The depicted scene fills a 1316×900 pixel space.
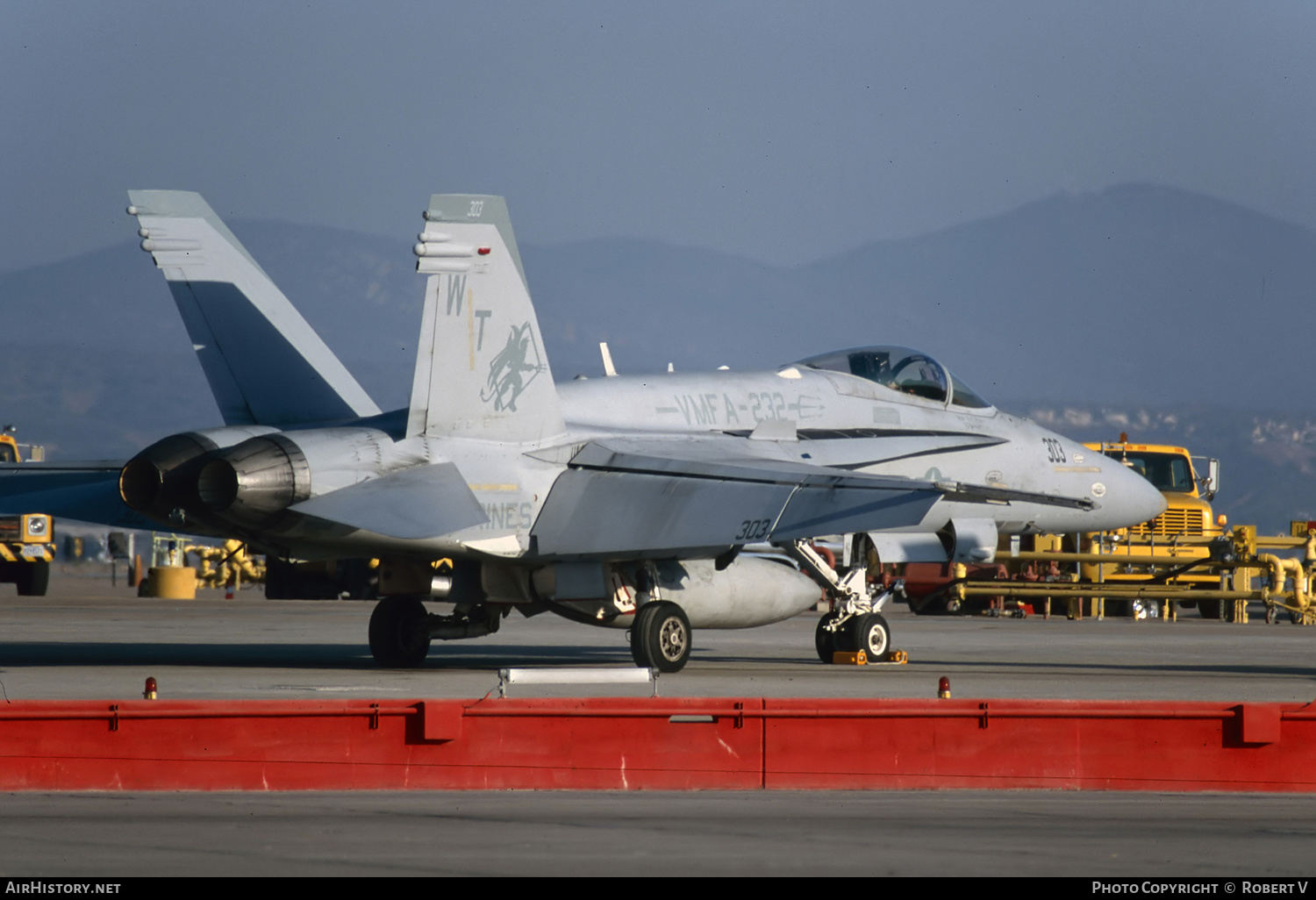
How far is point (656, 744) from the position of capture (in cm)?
898

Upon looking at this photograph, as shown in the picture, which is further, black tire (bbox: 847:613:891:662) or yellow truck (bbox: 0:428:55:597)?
yellow truck (bbox: 0:428:55:597)

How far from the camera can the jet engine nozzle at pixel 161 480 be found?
13266 millimetres

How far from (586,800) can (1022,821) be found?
2.11 m

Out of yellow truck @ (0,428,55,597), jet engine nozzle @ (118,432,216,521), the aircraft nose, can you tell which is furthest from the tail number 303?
yellow truck @ (0,428,55,597)

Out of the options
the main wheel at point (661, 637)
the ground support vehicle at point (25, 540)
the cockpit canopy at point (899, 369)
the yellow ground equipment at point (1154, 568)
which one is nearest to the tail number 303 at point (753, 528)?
the main wheel at point (661, 637)

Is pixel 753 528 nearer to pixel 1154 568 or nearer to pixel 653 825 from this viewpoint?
pixel 653 825

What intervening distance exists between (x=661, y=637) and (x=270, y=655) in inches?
204

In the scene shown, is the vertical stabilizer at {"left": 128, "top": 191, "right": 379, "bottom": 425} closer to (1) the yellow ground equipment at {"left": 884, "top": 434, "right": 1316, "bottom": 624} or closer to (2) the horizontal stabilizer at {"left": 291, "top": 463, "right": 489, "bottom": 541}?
(2) the horizontal stabilizer at {"left": 291, "top": 463, "right": 489, "bottom": 541}

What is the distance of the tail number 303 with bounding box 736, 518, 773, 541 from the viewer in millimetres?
14516

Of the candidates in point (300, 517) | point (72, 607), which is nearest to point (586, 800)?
point (300, 517)

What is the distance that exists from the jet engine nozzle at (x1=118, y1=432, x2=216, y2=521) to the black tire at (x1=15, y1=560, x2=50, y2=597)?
22175mm

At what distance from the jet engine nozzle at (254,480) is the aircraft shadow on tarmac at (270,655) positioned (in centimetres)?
324

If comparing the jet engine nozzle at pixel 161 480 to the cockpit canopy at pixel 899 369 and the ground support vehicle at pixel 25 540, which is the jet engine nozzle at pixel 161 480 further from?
the ground support vehicle at pixel 25 540

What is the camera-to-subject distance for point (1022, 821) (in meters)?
7.38
